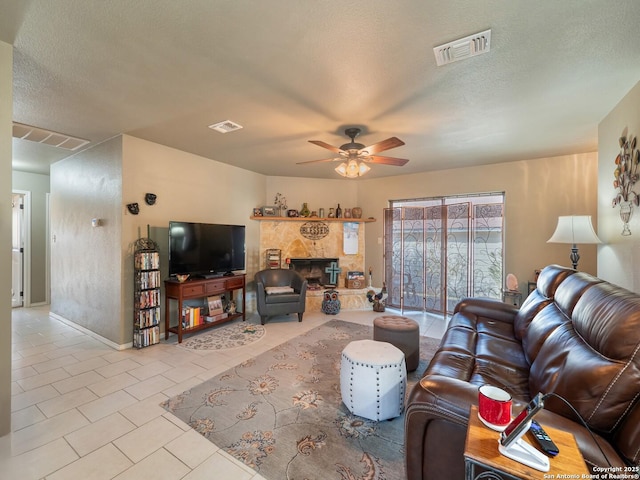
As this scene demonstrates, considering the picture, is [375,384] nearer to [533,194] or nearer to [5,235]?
[5,235]

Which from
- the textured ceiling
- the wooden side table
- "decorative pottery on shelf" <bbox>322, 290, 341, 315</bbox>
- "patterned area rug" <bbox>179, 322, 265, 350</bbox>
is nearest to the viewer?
the wooden side table

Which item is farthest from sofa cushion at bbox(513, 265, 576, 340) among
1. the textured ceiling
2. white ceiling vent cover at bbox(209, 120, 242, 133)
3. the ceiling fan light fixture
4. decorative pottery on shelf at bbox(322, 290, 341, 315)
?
white ceiling vent cover at bbox(209, 120, 242, 133)

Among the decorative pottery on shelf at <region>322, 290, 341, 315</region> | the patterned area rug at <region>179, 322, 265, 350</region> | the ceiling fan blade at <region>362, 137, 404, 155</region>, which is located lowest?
the patterned area rug at <region>179, 322, 265, 350</region>

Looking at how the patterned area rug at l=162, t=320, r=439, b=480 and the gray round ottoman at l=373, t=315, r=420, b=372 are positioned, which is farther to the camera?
the gray round ottoman at l=373, t=315, r=420, b=372

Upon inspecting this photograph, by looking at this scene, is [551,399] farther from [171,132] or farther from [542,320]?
[171,132]

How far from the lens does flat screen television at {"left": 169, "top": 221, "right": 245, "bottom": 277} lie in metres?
3.76

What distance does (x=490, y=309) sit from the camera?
2971mm

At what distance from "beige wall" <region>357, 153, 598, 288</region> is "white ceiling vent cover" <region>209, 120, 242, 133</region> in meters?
3.62

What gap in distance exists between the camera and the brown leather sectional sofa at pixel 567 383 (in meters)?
1.05

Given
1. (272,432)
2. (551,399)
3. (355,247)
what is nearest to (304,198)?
(355,247)

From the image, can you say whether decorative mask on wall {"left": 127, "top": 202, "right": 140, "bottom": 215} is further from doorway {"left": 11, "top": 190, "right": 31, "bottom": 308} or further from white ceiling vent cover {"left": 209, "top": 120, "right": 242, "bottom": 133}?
doorway {"left": 11, "top": 190, "right": 31, "bottom": 308}

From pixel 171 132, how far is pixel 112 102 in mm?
760

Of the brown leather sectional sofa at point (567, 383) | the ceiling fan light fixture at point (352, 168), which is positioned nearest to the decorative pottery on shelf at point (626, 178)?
the brown leather sectional sofa at point (567, 383)

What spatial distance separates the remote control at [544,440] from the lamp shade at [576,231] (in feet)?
10.1
